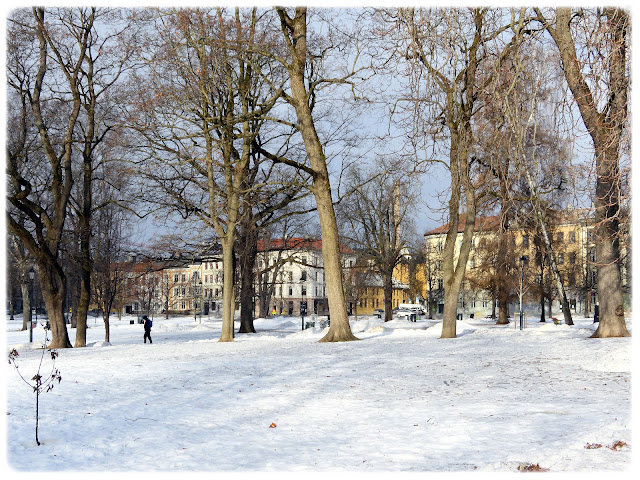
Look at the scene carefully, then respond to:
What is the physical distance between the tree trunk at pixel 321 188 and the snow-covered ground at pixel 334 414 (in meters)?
6.07

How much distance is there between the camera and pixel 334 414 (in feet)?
29.3

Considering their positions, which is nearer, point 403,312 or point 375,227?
point 375,227

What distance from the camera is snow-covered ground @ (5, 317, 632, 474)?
666 cm

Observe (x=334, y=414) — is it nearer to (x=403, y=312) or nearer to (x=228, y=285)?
(x=228, y=285)

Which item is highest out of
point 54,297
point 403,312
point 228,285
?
point 228,285

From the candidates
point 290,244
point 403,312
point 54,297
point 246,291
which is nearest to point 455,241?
point 54,297

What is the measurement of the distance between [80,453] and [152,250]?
22.1 metres

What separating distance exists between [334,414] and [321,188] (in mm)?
12156

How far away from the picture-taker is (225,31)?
22.3 metres

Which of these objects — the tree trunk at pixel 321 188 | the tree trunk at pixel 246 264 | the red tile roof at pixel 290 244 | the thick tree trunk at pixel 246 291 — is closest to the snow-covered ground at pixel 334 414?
the tree trunk at pixel 321 188

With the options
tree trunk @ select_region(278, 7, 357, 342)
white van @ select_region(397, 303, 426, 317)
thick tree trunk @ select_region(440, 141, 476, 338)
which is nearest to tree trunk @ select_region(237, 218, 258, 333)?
tree trunk @ select_region(278, 7, 357, 342)

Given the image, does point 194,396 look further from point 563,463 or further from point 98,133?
point 98,133

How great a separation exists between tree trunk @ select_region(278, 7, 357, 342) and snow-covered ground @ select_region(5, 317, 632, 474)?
6.07 m

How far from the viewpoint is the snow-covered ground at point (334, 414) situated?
21.9ft
